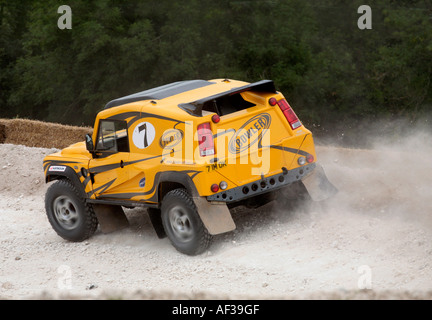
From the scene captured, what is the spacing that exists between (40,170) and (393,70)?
2025 centimetres

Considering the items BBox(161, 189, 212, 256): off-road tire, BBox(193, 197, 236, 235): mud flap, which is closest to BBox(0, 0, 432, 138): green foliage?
BBox(161, 189, 212, 256): off-road tire

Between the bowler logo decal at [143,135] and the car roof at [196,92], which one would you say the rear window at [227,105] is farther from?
the bowler logo decal at [143,135]

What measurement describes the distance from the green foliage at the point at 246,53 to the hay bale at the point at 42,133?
38.0 feet

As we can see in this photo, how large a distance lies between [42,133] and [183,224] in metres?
11.5

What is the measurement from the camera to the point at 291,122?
33.9 feet

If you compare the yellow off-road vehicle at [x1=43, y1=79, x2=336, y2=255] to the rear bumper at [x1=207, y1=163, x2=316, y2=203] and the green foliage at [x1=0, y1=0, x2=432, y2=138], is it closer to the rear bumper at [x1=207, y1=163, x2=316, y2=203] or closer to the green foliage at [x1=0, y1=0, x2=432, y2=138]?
the rear bumper at [x1=207, y1=163, x2=316, y2=203]

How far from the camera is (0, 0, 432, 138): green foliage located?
104 feet

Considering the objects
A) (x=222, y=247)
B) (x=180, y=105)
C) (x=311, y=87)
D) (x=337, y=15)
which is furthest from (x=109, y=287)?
(x=337, y=15)

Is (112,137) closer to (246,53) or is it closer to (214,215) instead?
(214,215)

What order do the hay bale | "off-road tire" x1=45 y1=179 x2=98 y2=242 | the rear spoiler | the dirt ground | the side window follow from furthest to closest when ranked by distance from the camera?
the hay bale → "off-road tire" x1=45 y1=179 x2=98 y2=242 → the side window → the rear spoiler → the dirt ground

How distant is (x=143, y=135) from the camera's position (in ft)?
33.1

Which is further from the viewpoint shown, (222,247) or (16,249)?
(16,249)

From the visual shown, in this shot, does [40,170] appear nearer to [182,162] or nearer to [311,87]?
[182,162]

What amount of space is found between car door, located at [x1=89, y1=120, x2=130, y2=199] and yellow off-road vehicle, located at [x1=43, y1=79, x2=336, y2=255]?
0.05 feet
